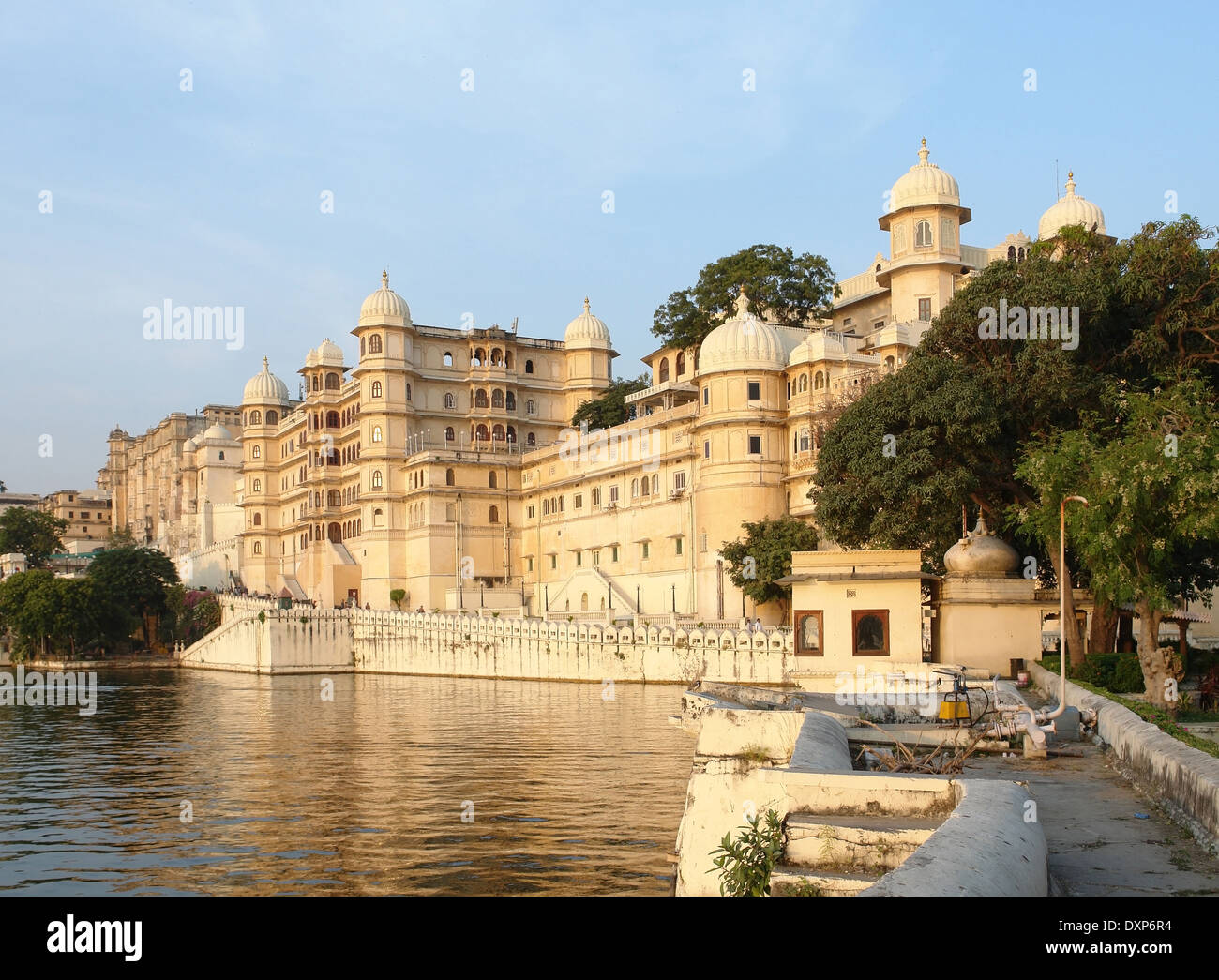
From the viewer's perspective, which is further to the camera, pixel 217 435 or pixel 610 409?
pixel 217 435

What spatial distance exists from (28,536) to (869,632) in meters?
96.8

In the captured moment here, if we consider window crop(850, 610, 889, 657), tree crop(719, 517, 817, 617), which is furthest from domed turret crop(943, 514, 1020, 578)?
tree crop(719, 517, 817, 617)

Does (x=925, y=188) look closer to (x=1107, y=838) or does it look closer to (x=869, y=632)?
(x=869, y=632)

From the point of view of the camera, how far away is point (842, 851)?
8.27 meters

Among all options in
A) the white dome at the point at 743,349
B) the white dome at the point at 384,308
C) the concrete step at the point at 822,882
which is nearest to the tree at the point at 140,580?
the white dome at the point at 384,308

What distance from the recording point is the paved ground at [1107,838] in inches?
328

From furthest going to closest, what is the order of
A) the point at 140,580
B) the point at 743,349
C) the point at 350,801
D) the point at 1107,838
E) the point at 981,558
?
the point at 140,580
the point at 743,349
the point at 981,558
the point at 350,801
the point at 1107,838

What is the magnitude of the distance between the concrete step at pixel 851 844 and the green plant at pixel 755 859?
10 cm

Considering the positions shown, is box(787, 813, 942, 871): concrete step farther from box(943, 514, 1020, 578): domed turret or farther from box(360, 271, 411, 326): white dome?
box(360, 271, 411, 326): white dome

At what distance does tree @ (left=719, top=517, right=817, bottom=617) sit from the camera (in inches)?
1955

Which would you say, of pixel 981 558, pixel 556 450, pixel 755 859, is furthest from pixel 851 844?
pixel 556 450

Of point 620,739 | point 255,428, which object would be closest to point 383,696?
point 620,739

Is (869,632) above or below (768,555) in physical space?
below

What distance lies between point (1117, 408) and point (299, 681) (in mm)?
39461
